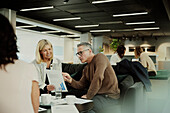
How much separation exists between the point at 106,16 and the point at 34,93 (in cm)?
737

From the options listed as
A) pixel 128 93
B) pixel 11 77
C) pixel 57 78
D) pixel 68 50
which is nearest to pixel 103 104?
pixel 128 93

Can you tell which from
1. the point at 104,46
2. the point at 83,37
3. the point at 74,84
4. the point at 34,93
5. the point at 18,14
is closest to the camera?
the point at 34,93

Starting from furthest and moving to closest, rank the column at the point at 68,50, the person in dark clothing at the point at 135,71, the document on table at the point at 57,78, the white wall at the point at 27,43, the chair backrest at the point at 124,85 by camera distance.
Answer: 1. the column at the point at 68,50
2. the white wall at the point at 27,43
3. the person in dark clothing at the point at 135,71
4. the chair backrest at the point at 124,85
5. the document on table at the point at 57,78

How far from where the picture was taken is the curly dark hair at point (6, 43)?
1003 millimetres

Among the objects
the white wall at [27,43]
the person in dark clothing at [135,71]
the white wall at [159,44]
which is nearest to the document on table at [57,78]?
the person in dark clothing at [135,71]

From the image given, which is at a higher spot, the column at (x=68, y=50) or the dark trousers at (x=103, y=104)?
the column at (x=68, y=50)

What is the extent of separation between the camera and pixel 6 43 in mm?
1016

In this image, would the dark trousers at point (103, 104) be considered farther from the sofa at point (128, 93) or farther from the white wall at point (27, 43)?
the white wall at point (27, 43)

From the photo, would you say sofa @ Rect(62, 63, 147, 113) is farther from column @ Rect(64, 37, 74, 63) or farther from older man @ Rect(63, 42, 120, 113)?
column @ Rect(64, 37, 74, 63)

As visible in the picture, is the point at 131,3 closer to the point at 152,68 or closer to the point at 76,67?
the point at 152,68

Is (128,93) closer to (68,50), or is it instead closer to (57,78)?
(57,78)

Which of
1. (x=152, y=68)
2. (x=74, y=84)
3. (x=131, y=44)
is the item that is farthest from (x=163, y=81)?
(x=131, y=44)

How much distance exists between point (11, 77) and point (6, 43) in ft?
0.57

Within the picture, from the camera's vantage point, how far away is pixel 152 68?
5.35 metres
